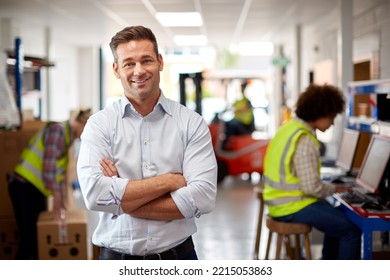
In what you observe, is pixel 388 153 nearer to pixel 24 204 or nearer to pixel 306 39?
pixel 24 204

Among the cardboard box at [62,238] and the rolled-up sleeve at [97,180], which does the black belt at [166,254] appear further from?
the cardboard box at [62,238]

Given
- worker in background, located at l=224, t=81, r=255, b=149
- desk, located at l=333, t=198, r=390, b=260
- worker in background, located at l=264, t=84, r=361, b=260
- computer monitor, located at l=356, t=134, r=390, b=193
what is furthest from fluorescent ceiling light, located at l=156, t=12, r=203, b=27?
worker in background, located at l=224, t=81, r=255, b=149

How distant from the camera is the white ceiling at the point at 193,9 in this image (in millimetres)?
4996

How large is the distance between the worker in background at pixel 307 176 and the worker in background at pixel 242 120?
16.3 ft

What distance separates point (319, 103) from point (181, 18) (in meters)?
2.43

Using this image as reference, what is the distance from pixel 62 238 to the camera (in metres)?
3.64

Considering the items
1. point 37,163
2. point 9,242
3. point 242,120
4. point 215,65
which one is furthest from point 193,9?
point 215,65

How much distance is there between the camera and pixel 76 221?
12.1 feet

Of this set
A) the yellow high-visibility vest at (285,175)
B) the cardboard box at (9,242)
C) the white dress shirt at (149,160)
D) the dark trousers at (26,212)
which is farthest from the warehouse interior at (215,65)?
the yellow high-visibility vest at (285,175)

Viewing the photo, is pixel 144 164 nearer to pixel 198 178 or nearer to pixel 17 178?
pixel 198 178

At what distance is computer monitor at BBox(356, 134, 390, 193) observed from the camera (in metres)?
3.22

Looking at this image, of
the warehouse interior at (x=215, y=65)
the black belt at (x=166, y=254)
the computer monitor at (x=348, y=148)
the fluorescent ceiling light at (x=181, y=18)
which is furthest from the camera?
the fluorescent ceiling light at (x=181, y=18)

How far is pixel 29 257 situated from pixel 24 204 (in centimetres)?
32
